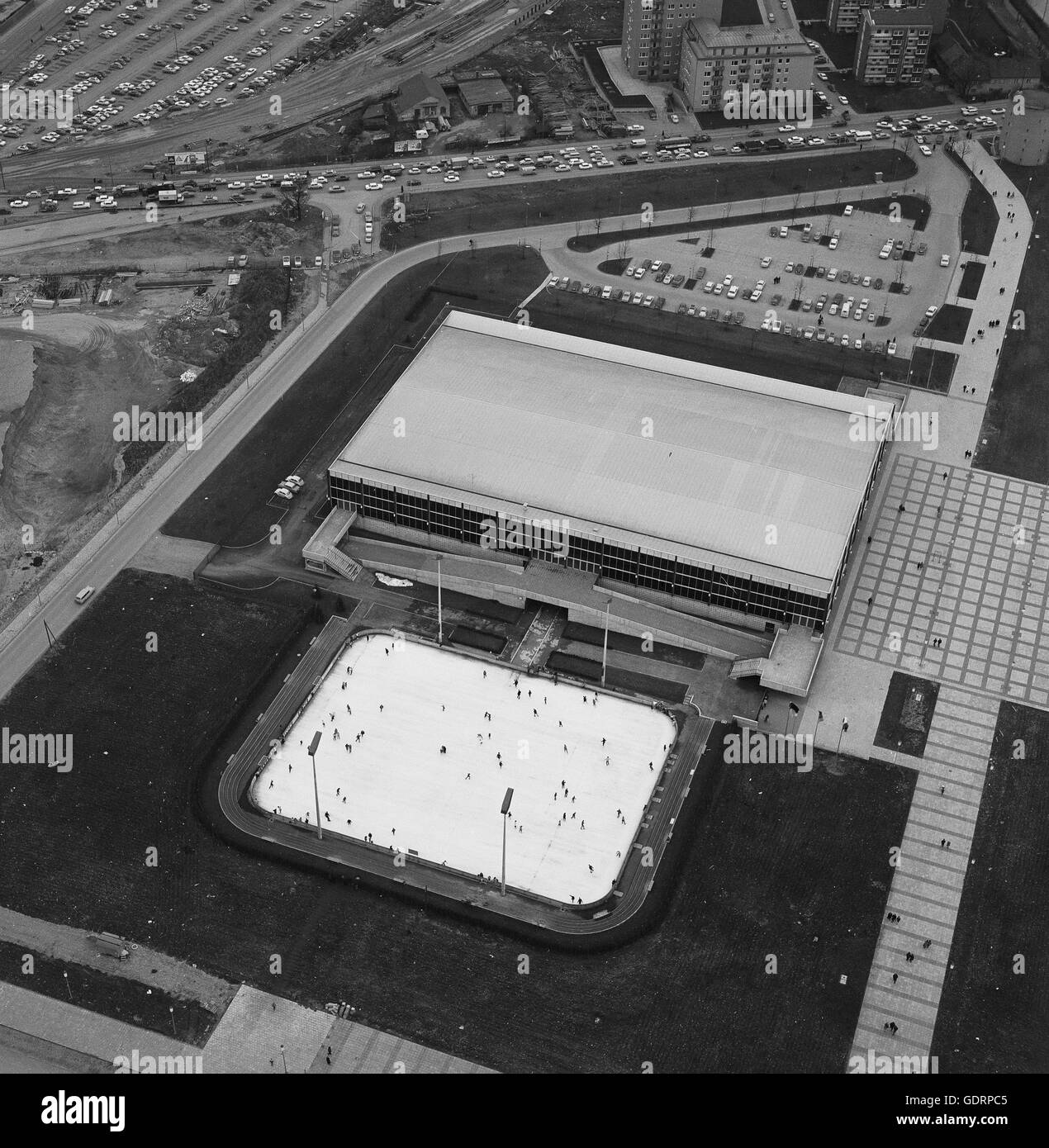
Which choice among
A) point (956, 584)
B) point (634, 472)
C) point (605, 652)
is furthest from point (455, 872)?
point (956, 584)

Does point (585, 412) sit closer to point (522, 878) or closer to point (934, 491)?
point (934, 491)

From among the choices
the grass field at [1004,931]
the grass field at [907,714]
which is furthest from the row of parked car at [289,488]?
the grass field at [1004,931]

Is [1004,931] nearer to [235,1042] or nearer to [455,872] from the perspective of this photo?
[455,872]

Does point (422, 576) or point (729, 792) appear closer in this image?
point (729, 792)

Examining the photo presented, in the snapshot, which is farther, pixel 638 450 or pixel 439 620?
pixel 638 450

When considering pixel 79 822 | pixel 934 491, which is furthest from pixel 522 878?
pixel 934 491
